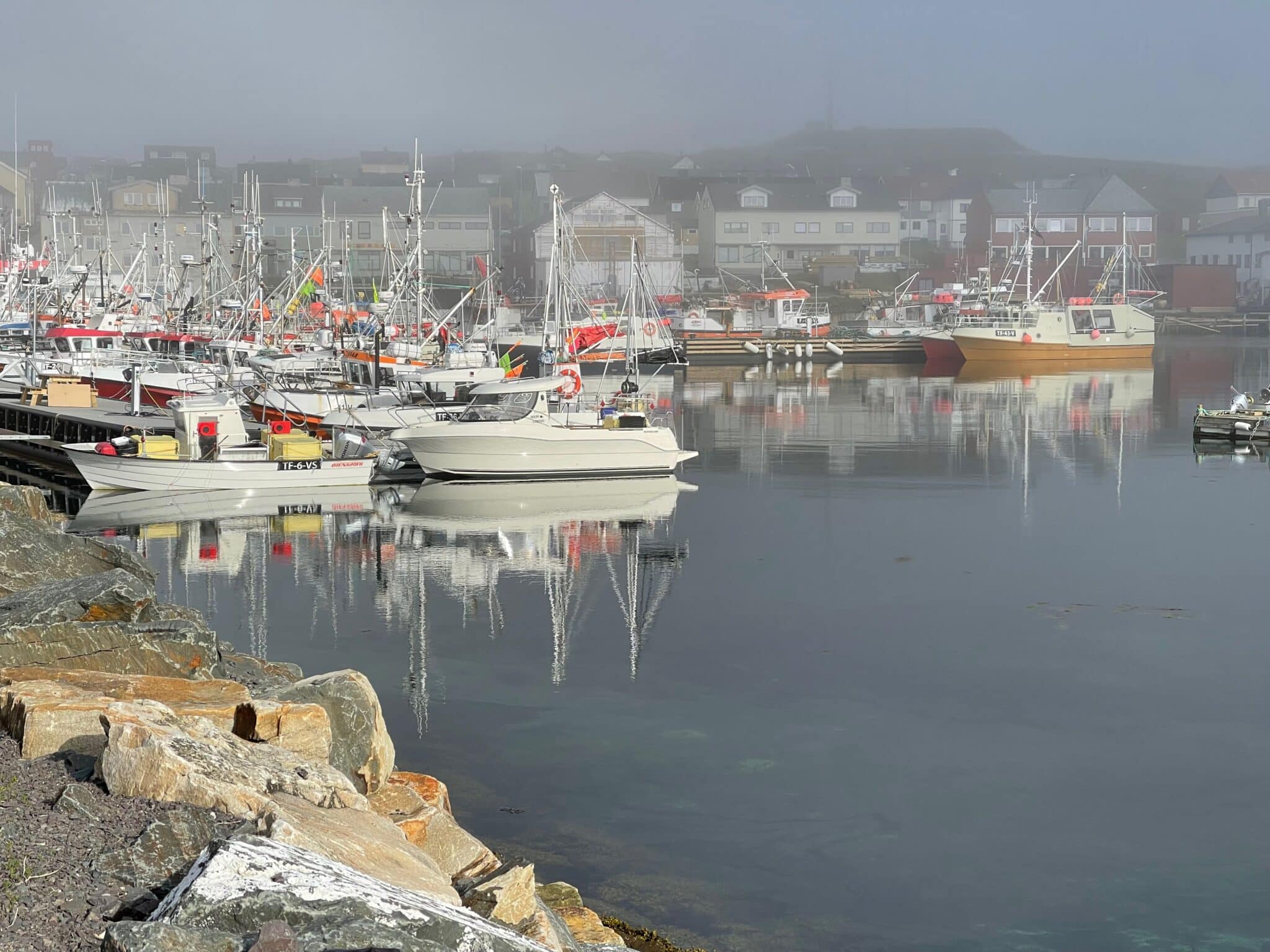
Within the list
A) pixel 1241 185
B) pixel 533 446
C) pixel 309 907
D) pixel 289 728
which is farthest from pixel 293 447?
pixel 1241 185

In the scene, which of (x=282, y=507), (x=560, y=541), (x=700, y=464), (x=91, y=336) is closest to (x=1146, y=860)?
(x=560, y=541)

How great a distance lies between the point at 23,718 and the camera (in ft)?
27.6

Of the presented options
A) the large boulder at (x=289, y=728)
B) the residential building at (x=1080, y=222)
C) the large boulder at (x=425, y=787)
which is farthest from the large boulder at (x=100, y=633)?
the residential building at (x=1080, y=222)

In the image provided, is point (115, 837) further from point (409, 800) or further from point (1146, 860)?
point (1146, 860)

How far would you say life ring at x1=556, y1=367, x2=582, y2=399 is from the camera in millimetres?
35281

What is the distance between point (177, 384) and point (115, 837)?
38760 mm

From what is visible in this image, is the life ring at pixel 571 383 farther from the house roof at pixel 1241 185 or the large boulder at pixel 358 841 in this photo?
the house roof at pixel 1241 185

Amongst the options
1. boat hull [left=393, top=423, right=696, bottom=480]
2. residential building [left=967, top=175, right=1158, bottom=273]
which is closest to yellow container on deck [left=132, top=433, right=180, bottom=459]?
boat hull [left=393, top=423, right=696, bottom=480]

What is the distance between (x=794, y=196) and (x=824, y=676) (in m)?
112

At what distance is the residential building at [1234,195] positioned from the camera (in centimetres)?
17125

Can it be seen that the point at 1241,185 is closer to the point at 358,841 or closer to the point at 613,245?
the point at 613,245

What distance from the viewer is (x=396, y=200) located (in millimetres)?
124688

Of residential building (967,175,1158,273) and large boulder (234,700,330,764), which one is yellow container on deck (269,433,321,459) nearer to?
large boulder (234,700,330,764)

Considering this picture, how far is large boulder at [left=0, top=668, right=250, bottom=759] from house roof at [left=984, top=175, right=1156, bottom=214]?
131767mm
